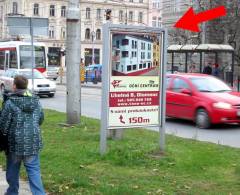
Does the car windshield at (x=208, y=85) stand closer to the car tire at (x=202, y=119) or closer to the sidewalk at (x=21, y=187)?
the car tire at (x=202, y=119)

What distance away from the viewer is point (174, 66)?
117 ft

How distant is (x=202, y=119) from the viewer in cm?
1516

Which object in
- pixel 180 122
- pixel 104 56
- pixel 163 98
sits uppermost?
pixel 104 56

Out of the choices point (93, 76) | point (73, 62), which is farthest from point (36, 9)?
point (73, 62)

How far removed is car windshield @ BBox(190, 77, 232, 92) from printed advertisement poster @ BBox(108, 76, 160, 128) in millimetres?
6408

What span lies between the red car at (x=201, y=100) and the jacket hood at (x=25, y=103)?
938cm

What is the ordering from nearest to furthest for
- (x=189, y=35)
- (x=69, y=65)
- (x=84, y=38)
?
1. (x=69, y=65)
2. (x=189, y=35)
3. (x=84, y=38)

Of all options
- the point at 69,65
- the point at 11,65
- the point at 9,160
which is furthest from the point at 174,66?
the point at 9,160

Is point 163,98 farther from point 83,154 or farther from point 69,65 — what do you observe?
point 69,65

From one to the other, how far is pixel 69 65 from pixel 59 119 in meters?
2.24

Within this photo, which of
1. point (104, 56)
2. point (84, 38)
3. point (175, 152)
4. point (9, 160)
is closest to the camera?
point (9, 160)

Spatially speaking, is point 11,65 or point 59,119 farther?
point 11,65
